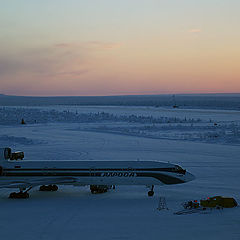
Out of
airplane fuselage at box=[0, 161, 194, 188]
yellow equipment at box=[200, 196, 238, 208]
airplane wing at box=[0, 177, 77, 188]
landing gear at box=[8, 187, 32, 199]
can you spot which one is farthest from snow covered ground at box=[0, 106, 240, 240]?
airplane fuselage at box=[0, 161, 194, 188]

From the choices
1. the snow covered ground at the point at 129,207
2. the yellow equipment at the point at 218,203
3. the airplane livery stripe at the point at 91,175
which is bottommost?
the snow covered ground at the point at 129,207

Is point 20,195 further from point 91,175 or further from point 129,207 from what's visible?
point 129,207

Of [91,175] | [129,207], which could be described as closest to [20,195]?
[91,175]

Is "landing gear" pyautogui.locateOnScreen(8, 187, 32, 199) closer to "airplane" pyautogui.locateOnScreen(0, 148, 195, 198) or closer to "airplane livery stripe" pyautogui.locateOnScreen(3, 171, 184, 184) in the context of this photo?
"airplane" pyautogui.locateOnScreen(0, 148, 195, 198)

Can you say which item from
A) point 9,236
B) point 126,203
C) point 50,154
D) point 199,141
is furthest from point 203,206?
point 199,141

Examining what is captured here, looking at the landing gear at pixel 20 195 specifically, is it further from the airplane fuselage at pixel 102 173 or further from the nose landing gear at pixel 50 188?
the nose landing gear at pixel 50 188

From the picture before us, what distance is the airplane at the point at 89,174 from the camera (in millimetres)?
29797

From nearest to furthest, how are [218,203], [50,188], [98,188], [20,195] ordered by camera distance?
[218,203] < [20,195] < [98,188] < [50,188]

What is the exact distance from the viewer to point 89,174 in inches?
1179

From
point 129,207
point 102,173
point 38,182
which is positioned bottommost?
point 129,207

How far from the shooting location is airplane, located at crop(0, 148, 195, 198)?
2980 cm

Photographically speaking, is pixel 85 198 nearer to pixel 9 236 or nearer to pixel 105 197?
pixel 105 197

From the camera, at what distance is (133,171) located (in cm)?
2981

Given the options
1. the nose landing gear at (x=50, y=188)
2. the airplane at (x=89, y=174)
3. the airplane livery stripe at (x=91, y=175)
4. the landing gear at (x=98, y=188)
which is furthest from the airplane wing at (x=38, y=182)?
the nose landing gear at (x=50, y=188)
